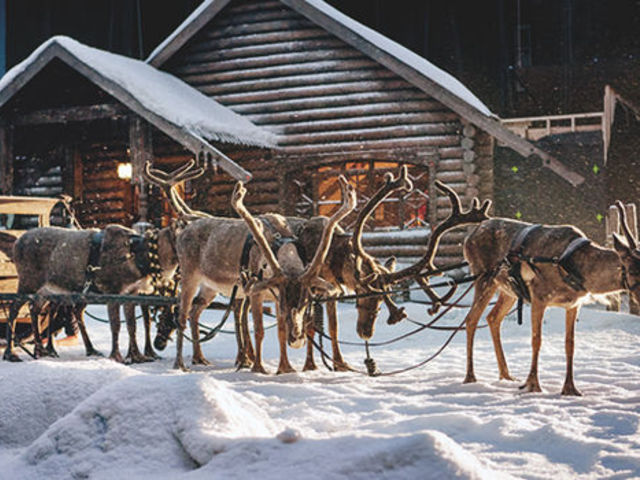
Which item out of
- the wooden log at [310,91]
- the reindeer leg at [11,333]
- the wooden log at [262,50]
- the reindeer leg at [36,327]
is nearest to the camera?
the reindeer leg at [11,333]

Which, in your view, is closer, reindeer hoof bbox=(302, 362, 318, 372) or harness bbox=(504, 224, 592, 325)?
harness bbox=(504, 224, 592, 325)

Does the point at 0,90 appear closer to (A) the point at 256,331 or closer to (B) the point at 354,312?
(B) the point at 354,312

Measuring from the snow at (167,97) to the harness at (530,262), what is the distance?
26.6 feet

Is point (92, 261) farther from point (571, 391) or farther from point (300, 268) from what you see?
point (571, 391)

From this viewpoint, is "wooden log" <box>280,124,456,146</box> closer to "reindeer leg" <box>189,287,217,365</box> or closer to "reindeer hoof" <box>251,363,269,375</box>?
"reindeer leg" <box>189,287,217,365</box>

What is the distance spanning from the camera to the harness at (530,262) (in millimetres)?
5957

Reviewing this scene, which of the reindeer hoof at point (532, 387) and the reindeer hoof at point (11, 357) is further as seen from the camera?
the reindeer hoof at point (11, 357)

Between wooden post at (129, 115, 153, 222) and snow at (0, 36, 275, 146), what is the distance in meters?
0.65

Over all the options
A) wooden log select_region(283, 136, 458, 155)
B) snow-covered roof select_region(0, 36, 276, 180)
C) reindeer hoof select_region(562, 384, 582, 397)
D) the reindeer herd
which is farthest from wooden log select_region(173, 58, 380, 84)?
reindeer hoof select_region(562, 384, 582, 397)

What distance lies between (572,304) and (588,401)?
2.76 feet

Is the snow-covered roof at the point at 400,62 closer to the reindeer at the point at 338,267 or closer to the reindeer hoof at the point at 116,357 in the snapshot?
the reindeer at the point at 338,267

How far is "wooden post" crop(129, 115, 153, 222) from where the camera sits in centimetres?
1426

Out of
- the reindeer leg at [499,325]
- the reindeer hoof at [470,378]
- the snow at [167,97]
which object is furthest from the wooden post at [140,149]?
Result: the reindeer hoof at [470,378]

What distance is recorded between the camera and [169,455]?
10.1 ft
